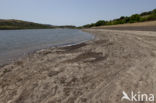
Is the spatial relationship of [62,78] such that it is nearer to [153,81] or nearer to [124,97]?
[124,97]

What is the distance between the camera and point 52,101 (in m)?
2.87

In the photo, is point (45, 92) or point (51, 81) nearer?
point (45, 92)

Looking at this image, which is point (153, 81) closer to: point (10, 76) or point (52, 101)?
point (52, 101)

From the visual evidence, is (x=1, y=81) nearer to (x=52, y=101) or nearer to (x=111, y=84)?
(x=52, y=101)

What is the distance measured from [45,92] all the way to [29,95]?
489 millimetres

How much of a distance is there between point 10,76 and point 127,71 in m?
5.34

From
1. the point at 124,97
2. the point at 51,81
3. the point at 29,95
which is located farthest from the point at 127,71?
the point at 29,95

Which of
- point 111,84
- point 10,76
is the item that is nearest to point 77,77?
point 111,84

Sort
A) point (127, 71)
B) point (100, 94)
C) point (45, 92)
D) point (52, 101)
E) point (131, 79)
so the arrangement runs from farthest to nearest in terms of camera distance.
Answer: point (127, 71), point (131, 79), point (45, 92), point (100, 94), point (52, 101)

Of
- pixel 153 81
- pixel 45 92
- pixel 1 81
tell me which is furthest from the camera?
pixel 1 81

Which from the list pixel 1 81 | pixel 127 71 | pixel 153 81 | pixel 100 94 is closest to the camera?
pixel 100 94

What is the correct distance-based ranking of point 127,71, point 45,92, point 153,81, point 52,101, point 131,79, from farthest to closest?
point 127,71
point 131,79
point 153,81
point 45,92
point 52,101

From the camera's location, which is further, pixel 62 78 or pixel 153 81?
pixel 62 78

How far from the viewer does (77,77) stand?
427cm
